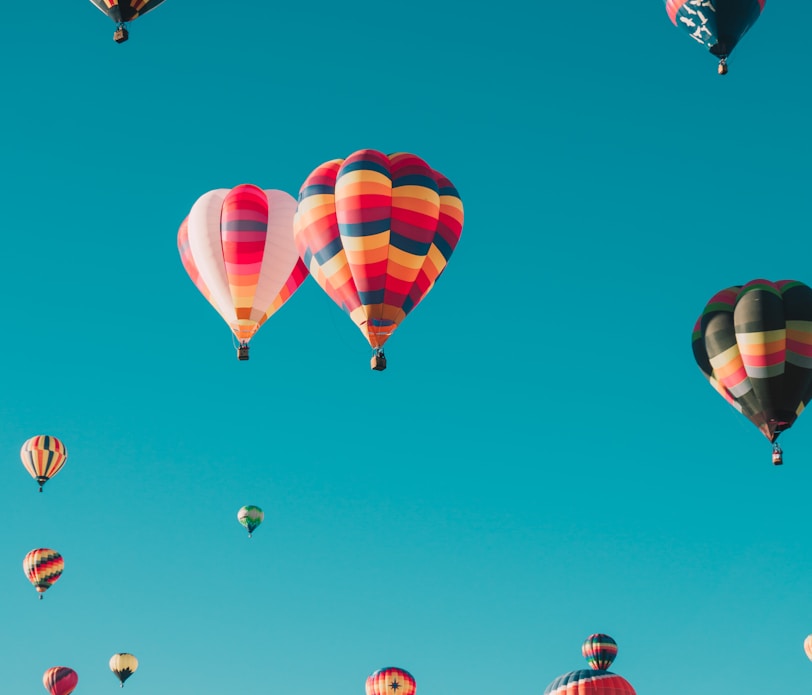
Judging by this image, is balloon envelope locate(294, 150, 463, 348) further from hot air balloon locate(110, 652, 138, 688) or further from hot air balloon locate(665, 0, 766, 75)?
hot air balloon locate(110, 652, 138, 688)

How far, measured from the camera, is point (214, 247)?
4012 centimetres

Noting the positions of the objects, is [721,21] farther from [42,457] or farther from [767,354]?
[42,457]

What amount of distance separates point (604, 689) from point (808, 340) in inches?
507

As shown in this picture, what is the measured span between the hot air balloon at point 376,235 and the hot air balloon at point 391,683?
1833 centimetres

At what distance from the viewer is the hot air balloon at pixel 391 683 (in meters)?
52.2

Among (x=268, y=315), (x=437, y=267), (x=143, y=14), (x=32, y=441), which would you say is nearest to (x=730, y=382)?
(x=437, y=267)

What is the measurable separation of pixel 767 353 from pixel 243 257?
11788mm

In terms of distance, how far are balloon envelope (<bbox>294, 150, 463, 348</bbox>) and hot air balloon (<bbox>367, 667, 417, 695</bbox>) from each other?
60.0ft

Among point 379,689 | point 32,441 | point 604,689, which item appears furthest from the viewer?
point 32,441

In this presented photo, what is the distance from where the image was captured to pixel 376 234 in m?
36.5

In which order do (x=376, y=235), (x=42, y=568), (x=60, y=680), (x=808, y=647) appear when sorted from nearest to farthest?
(x=376, y=235), (x=808, y=647), (x=60, y=680), (x=42, y=568)

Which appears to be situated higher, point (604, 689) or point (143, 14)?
point (143, 14)

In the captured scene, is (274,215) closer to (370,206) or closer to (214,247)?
(214,247)

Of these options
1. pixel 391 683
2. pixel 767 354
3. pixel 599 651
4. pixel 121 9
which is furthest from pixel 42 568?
pixel 767 354
